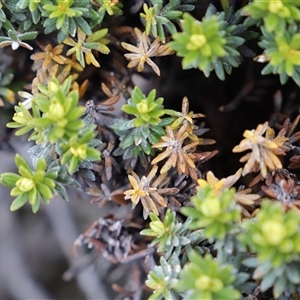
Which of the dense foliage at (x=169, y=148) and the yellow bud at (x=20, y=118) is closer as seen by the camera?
the dense foliage at (x=169, y=148)

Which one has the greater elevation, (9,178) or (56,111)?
(56,111)

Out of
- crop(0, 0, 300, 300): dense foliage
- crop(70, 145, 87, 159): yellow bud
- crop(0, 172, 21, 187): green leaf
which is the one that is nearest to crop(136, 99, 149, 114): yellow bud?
crop(0, 0, 300, 300): dense foliage

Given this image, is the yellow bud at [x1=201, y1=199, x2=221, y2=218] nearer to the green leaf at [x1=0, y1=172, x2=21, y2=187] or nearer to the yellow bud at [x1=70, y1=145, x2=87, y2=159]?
the yellow bud at [x1=70, y1=145, x2=87, y2=159]

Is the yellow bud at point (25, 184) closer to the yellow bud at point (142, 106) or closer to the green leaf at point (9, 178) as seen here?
the green leaf at point (9, 178)

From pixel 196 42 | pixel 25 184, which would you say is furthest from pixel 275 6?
pixel 25 184

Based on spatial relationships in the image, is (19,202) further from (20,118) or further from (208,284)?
(208,284)

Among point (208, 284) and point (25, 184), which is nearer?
point (208, 284)

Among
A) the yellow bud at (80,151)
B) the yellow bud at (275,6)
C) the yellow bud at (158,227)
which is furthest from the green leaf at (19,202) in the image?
the yellow bud at (275,6)

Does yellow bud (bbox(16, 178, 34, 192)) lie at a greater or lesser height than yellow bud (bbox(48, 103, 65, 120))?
lesser

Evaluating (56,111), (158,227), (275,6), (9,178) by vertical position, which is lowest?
(158,227)

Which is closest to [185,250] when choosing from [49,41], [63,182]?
[63,182]

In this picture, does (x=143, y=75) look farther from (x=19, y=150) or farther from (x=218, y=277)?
A: (x=218, y=277)
